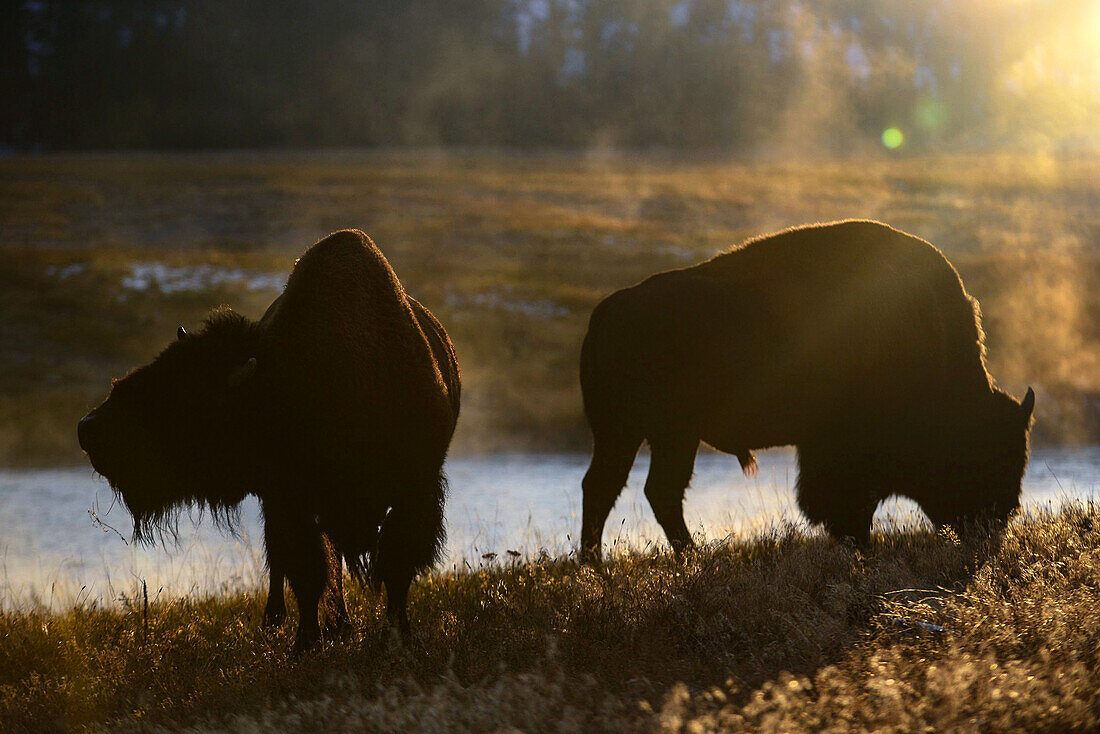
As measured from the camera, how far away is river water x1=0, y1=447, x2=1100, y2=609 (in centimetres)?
777

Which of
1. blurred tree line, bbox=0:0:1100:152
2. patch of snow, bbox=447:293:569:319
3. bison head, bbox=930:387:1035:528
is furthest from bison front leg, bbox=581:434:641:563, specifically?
blurred tree line, bbox=0:0:1100:152

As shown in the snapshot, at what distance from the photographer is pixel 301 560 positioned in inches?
193

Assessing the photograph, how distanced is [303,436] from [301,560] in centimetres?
61

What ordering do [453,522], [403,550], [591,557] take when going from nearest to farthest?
[403,550]
[591,557]
[453,522]

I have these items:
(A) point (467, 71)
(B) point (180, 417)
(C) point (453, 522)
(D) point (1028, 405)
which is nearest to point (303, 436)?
(B) point (180, 417)

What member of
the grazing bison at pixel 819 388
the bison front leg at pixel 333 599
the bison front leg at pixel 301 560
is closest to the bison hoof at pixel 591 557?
the grazing bison at pixel 819 388

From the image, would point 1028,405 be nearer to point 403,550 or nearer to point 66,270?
point 403,550

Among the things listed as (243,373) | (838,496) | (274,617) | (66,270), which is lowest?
(66,270)

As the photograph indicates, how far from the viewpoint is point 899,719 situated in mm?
3445

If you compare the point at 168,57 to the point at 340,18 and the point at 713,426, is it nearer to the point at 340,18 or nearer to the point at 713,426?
the point at 340,18

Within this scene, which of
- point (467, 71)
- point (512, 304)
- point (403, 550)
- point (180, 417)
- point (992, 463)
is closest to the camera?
point (180, 417)

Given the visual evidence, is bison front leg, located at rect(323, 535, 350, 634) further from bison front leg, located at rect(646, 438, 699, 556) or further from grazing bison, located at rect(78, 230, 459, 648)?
bison front leg, located at rect(646, 438, 699, 556)

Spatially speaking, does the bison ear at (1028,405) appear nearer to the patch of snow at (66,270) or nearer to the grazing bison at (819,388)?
the grazing bison at (819,388)

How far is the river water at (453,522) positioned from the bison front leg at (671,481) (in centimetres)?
18
